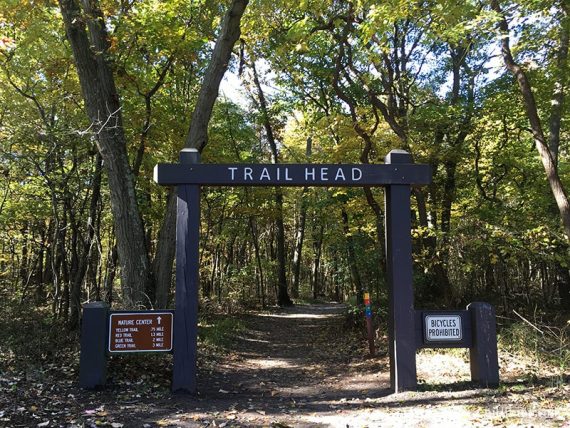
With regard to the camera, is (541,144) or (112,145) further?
(541,144)

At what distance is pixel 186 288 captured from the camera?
652 cm

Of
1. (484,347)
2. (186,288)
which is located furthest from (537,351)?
(186,288)

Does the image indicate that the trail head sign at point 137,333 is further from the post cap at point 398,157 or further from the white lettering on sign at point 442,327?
the post cap at point 398,157

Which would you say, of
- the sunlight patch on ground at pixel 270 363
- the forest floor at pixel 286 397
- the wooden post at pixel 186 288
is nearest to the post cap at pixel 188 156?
the wooden post at pixel 186 288

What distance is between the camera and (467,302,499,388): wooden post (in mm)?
6316

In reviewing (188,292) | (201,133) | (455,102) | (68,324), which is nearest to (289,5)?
(201,133)

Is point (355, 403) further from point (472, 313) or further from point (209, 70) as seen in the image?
point (209, 70)

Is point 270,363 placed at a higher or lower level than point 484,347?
lower

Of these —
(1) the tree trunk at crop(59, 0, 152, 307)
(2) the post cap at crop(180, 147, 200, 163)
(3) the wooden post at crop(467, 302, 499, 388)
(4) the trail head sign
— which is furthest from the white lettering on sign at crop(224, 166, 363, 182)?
(1) the tree trunk at crop(59, 0, 152, 307)

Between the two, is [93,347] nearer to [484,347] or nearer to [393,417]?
Answer: [393,417]

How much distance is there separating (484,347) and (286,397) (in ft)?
9.54

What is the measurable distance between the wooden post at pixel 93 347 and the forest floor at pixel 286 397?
0.18 meters

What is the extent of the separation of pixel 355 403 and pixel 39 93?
1142 cm

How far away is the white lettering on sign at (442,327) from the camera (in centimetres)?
646
